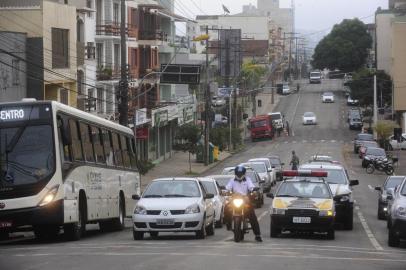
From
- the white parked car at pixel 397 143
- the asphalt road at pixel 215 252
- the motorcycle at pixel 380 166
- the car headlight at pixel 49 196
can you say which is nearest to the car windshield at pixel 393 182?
the asphalt road at pixel 215 252

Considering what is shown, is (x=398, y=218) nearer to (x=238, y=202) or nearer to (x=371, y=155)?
(x=238, y=202)

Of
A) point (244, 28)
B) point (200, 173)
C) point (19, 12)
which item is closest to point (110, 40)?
point (200, 173)

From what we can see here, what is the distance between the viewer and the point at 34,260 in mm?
17656

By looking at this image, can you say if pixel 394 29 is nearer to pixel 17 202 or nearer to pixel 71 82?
pixel 71 82

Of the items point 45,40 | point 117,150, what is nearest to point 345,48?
point 45,40

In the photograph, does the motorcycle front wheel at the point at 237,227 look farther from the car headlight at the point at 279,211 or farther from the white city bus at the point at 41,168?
the white city bus at the point at 41,168

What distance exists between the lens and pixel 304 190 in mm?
24922

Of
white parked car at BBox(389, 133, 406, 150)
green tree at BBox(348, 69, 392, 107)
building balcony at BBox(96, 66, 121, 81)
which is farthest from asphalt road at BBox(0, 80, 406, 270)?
green tree at BBox(348, 69, 392, 107)

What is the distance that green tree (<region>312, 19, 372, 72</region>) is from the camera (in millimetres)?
150125

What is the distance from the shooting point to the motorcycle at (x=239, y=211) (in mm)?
22141

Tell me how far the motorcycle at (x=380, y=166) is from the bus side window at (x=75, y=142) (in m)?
43.9

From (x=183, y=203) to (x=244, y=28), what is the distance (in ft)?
561

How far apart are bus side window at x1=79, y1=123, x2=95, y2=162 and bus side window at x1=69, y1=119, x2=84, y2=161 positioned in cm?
42

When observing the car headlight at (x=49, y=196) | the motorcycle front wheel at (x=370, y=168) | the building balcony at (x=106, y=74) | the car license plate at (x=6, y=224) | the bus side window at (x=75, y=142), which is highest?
the building balcony at (x=106, y=74)
